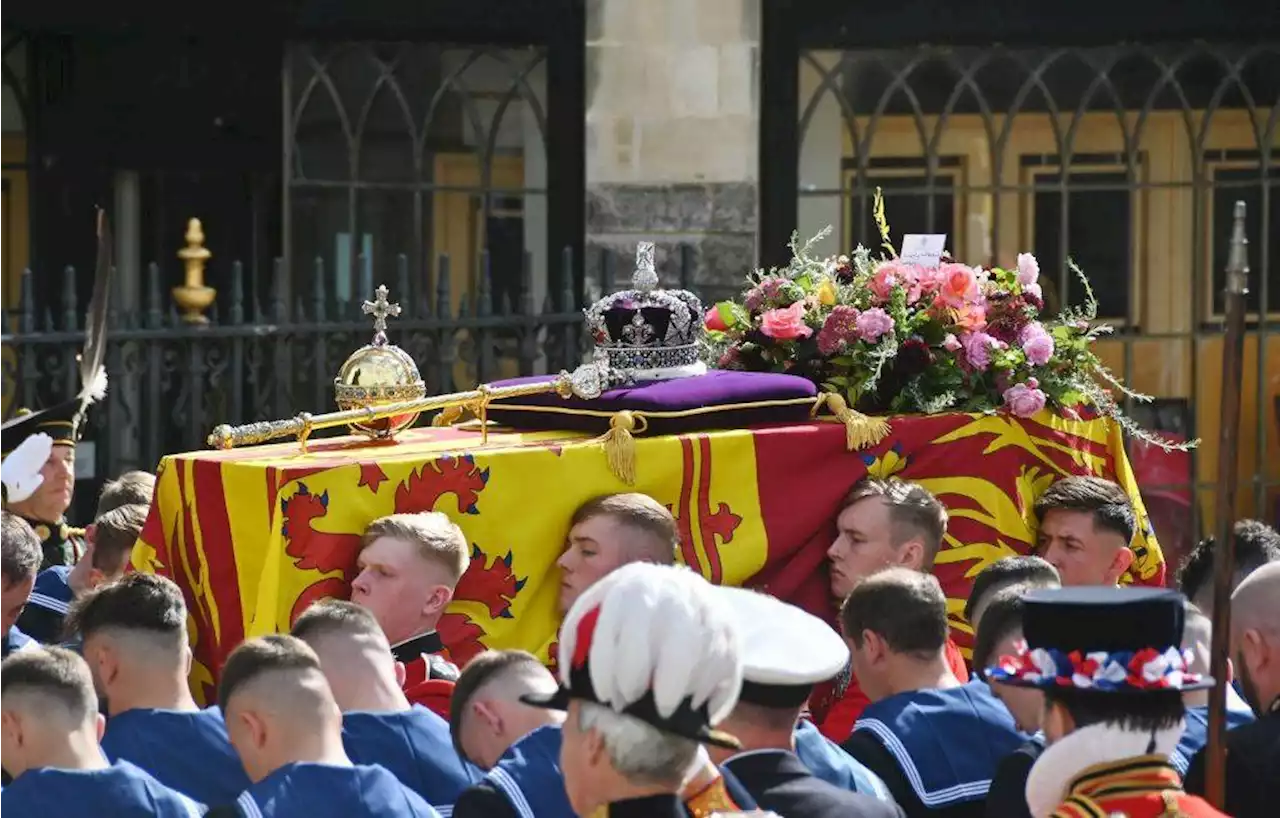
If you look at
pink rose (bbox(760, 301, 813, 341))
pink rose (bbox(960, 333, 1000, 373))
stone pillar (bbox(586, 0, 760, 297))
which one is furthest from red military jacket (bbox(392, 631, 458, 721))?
stone pillar (bbox(586, 0, 760, 297))

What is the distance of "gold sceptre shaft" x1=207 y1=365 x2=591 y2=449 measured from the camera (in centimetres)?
621

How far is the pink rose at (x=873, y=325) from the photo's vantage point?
6988 mm

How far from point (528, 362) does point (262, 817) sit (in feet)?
17.4

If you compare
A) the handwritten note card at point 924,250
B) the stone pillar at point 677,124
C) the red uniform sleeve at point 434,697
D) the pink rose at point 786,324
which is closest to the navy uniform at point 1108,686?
the red uniform sleeve at point 434,697

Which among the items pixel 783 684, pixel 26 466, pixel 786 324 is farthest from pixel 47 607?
pixel 783 684

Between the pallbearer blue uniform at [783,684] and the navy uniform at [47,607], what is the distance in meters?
3.06

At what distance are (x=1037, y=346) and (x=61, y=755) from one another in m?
3.38

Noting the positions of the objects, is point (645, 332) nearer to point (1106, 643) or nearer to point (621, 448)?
point (621, 448)

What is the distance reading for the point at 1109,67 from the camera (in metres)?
11.0

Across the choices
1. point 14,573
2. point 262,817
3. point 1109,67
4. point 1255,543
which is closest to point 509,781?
point 262,817

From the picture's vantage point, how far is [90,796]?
4.55m

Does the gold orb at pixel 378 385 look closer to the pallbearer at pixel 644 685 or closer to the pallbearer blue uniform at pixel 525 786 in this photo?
the pallbearer blue uniform at pixel 525 786

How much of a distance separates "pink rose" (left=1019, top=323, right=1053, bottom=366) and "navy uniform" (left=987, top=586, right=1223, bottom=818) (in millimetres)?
3031

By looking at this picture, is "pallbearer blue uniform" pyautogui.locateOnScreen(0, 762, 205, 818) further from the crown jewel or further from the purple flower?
the purple flower
